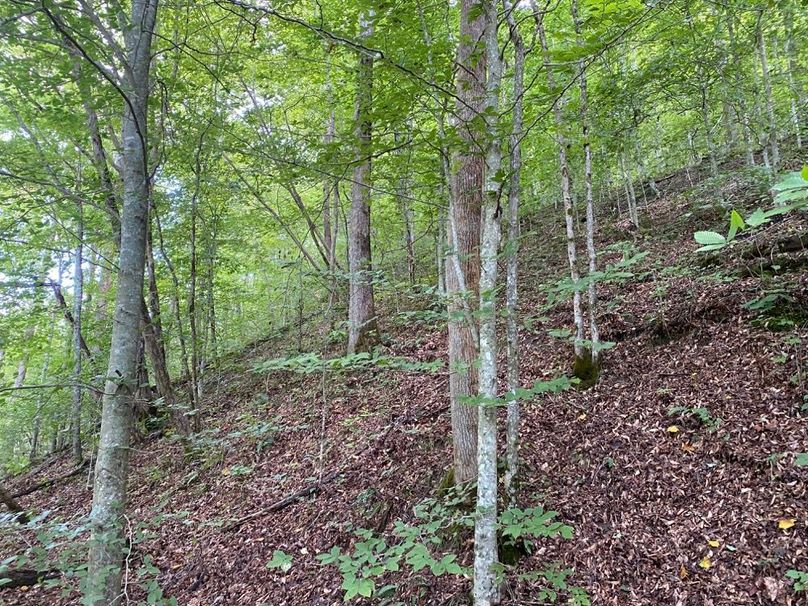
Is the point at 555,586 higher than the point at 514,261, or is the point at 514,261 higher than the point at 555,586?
the point at 514,261

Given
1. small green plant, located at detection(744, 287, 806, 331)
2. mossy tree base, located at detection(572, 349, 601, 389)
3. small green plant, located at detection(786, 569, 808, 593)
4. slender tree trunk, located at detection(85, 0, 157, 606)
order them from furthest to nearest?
mossy tree base, located at detection(572, 349, 601, 389), small green plant, located at detection(744, 287, 806, 331), small green plant, located at detection(786, 569, 808, 593), slender tree trunk, located at detection(85, 0, 157, 606)

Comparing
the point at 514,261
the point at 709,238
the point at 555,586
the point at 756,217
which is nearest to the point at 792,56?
the point at 514,261

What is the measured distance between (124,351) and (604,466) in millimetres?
4164

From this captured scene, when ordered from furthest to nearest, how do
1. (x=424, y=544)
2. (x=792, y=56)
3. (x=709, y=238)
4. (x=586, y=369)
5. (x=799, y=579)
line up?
(x=792, y=56)
(x=586, y=369)
(x=424, y=544)
(x=799, y=579)
(x=709, y=238)

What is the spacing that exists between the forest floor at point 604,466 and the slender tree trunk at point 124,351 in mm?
278

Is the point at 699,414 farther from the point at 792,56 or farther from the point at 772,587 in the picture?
the point at 792,56

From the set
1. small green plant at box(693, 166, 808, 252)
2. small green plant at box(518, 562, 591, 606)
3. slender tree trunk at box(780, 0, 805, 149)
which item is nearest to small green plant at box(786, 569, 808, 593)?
small green plant at box(518, 562, 591, 606)

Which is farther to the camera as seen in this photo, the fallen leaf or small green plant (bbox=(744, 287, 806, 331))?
small green plant (bbox=(744, 287, 806, 331))

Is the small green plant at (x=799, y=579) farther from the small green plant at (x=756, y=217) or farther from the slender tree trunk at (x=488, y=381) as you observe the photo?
the small green plant at (x=756, y=217)

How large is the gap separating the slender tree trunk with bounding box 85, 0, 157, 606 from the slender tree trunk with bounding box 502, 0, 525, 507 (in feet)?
8.02

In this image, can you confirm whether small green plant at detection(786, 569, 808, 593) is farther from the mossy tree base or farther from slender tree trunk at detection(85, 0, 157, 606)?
slender tree trunk at detection(85, 0, 157, 606)

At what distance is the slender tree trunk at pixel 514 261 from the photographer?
313 cm

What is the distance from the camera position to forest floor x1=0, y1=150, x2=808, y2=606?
334 cm

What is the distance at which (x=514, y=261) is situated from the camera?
3.63m
